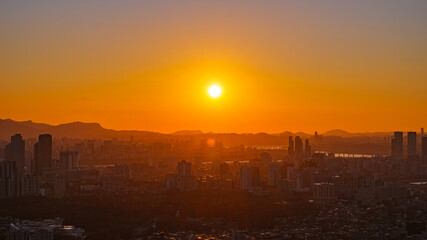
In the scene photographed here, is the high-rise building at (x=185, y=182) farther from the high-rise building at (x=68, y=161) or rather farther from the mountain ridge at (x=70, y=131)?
the mountain ridge at (x=70, y=131)

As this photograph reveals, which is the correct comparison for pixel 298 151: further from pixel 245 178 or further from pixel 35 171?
pixel 35 171

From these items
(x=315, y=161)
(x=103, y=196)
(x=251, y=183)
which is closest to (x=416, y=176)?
(x=315, y=161)

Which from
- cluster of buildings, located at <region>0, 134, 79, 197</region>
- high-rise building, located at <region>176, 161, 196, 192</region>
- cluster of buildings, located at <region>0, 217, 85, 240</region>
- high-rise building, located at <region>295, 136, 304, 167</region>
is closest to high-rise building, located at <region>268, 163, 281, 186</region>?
high-rise building, located at <region>176, 161, 196, 192</region>

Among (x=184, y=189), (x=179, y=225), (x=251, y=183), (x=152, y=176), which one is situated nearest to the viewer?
(x=179, y=225)

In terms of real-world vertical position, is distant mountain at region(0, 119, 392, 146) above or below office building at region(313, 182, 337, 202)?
above

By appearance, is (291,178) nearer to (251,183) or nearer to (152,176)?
(251,183)

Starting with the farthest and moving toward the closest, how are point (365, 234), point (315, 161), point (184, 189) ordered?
point (315, 161) < point (184, 189) < point (365, 234)

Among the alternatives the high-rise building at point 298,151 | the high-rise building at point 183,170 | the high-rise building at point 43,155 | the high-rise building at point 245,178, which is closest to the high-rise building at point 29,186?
the high-rise building at point 43,155

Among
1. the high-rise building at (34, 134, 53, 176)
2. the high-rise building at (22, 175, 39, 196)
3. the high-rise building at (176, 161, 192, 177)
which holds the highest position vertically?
the high-rise building at (34, 134, 53, 176)

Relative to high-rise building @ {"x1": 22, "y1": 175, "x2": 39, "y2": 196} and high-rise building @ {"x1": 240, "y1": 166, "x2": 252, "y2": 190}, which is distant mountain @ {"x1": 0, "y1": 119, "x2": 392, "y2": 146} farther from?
high-rise building @ {"x1": 22, "y1": 175, "x2": 39, "y2": 196}
